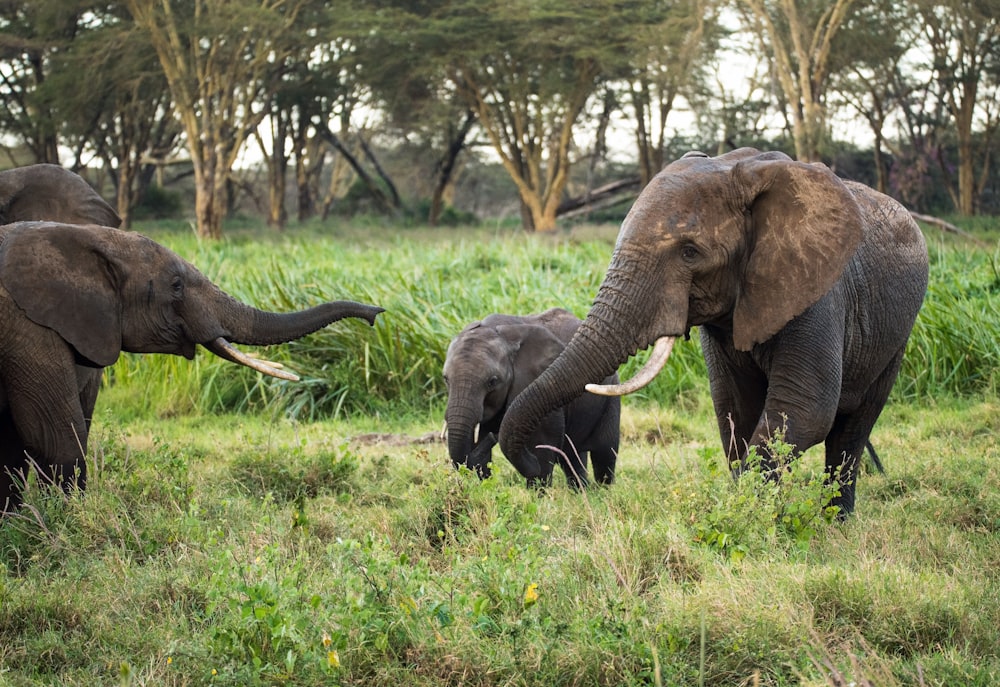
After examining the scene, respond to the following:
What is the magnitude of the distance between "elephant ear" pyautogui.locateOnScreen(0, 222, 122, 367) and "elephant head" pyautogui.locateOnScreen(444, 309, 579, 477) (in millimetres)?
1573

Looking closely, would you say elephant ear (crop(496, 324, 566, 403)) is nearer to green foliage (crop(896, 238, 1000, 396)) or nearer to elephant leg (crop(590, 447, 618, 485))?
elephant leg (crop(590, 447, 618, 485))

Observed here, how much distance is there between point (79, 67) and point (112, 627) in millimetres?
23594

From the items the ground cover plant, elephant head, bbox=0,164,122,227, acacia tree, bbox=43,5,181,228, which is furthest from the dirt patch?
acacia tree, bbox=43,5,181,228

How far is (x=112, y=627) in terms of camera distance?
12.5 ft

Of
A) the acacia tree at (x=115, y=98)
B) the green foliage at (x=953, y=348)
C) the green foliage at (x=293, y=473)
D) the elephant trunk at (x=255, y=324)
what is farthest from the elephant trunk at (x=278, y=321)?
the acacia tree at (x=115, y=98)

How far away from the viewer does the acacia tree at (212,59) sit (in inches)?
915

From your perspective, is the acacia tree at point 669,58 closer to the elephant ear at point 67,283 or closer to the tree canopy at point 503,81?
the tree canopy at point 503,81

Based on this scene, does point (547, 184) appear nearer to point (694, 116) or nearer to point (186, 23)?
point (694, 116)

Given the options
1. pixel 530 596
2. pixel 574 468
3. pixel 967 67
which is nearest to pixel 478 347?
pixel 574 468

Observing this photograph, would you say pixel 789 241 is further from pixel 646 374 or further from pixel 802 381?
pixel 646 374

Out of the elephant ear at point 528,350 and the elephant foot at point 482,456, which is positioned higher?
the elephant ear at point 528,350

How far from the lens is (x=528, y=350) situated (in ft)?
20.1

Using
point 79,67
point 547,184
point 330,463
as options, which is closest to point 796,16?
point 547,184

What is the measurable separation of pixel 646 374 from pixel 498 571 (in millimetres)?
1052
